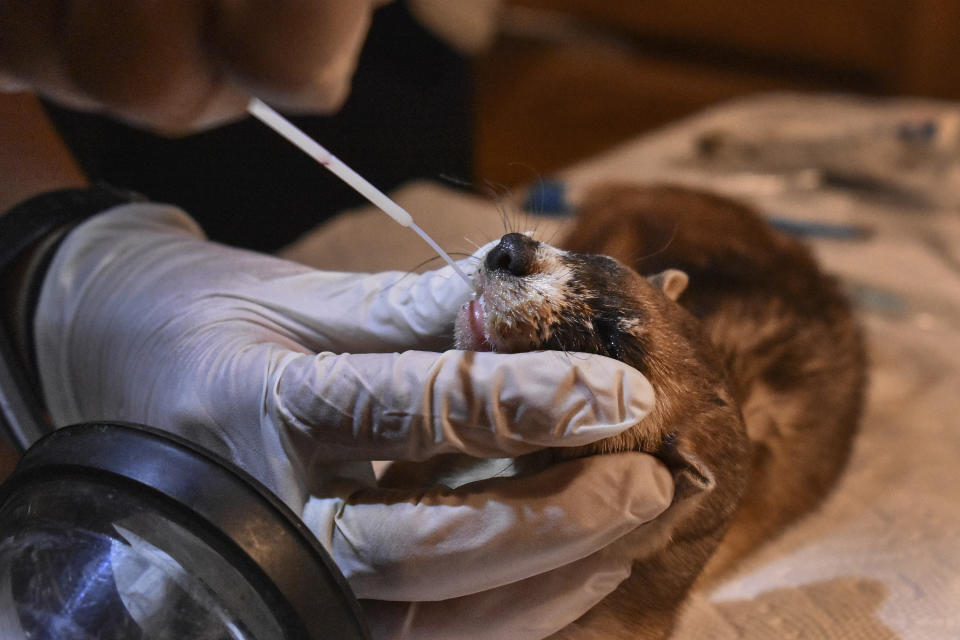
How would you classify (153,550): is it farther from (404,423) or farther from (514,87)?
(514,87)

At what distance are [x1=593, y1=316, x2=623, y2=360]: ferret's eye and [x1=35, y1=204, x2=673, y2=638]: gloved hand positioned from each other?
10 cm

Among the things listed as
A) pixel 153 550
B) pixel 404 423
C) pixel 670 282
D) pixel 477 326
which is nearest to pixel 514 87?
pixel 670 282

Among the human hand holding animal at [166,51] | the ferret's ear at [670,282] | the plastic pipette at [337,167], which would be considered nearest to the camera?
the human hand holding animal at [166,51]

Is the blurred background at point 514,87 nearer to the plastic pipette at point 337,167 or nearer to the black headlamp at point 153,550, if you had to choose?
the plastic pipette at point 337,167

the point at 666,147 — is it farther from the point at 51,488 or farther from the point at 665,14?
the point at 51,488

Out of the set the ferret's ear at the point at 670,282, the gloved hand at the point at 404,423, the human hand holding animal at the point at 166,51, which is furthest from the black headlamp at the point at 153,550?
the ferret's ear at the point at 670,282

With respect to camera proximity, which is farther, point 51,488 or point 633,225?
point 633,225

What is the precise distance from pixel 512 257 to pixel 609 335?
154 millimetres

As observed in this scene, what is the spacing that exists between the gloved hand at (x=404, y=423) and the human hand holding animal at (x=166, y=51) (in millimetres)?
282

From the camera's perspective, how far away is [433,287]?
3.59ft

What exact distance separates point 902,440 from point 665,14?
10.3 ft

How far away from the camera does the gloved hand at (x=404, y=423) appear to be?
3.01 ft

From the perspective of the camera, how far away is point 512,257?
1.06 m

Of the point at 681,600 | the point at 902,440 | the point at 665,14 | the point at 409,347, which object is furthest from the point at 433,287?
the point at 665,14
